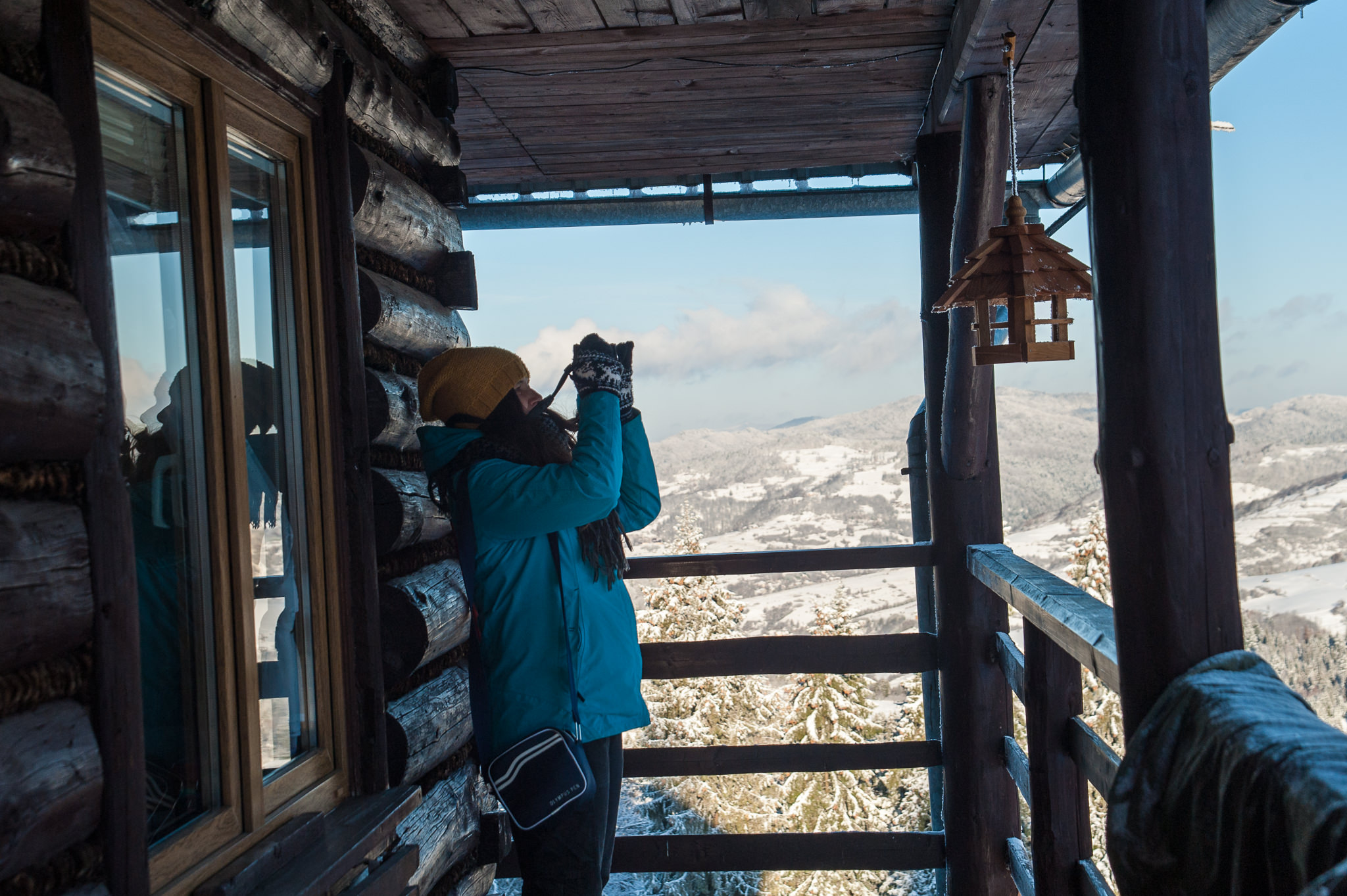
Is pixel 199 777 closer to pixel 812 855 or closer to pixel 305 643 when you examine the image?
pixel 305 643

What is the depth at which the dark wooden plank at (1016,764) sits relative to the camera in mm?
2998

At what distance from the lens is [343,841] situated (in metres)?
1.80

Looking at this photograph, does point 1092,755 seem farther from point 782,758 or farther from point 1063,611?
point 782,758

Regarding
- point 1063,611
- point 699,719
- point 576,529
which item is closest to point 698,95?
point 576,529

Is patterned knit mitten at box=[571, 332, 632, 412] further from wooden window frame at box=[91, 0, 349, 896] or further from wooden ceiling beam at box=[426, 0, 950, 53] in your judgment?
wooden ceiling beam at box=[426, 0, 950, 53]

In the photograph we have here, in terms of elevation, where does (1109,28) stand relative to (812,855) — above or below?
above

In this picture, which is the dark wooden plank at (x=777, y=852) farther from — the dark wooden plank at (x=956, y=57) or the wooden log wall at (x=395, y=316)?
the dark wooden plank at (x=956, y=57)

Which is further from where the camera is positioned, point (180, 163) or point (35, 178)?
point (180, 163)

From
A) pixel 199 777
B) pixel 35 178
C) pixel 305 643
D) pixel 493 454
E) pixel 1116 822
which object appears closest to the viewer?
pixel 35 178

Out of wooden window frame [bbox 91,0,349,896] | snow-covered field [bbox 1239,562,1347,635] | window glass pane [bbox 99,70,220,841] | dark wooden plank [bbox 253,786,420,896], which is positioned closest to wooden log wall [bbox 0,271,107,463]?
window glass pane [bbox 99,70,220,841]

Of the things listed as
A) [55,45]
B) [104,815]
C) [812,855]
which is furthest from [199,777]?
[812,855]

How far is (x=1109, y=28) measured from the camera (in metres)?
1.45

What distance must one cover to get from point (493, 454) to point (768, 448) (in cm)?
4836

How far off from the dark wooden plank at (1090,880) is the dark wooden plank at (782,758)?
3.73ft
